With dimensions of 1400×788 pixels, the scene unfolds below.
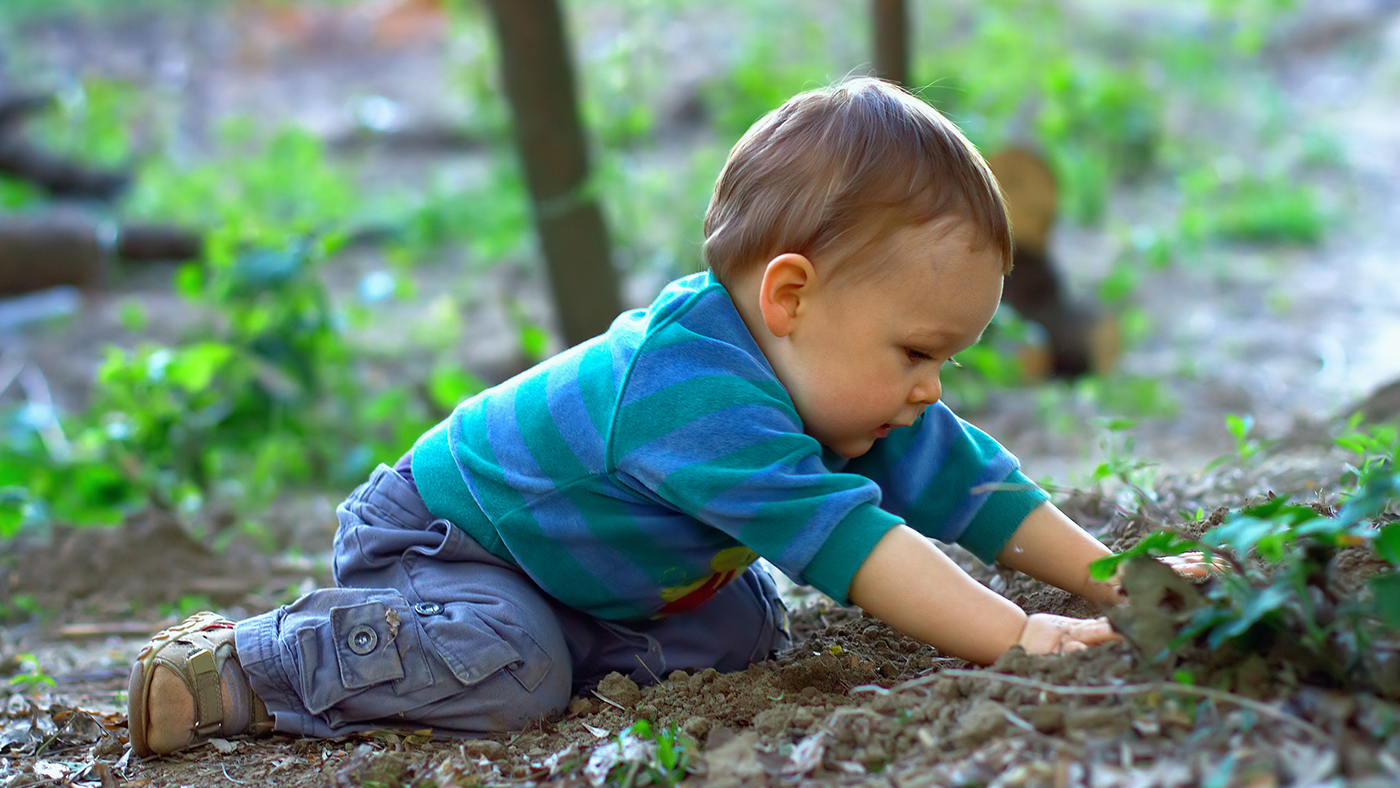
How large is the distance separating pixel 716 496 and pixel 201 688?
2.98 ft

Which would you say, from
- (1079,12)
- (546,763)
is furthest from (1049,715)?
(1079,12)

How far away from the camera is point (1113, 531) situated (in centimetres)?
229

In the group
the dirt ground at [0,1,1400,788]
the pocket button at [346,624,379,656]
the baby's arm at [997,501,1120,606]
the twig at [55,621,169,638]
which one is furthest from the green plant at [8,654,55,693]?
the baby's arm at [997,501,1120,606]

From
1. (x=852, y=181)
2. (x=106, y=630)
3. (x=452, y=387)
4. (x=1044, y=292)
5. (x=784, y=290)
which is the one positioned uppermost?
(x=852, y=181)

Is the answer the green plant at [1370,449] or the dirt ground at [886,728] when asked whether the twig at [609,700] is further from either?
the green plant at [1370,449]

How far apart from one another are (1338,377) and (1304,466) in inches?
104

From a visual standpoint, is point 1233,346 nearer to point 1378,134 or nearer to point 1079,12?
point 1378,134

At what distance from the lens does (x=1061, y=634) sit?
1.63 m

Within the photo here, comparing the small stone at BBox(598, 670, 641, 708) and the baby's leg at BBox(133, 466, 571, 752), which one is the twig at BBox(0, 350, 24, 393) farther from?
the small stone at BBox(598, 670, 641, 708)

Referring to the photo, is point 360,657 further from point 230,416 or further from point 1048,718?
point 230,416

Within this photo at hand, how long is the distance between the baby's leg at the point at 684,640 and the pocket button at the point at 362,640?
319 millimetres

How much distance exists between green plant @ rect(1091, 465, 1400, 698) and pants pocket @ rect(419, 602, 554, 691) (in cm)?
94

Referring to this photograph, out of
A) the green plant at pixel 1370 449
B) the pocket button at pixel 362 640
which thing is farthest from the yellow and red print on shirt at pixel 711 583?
the green plant at pixel 1370 449

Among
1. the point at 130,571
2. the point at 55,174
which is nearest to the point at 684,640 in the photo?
the point at 130,571
